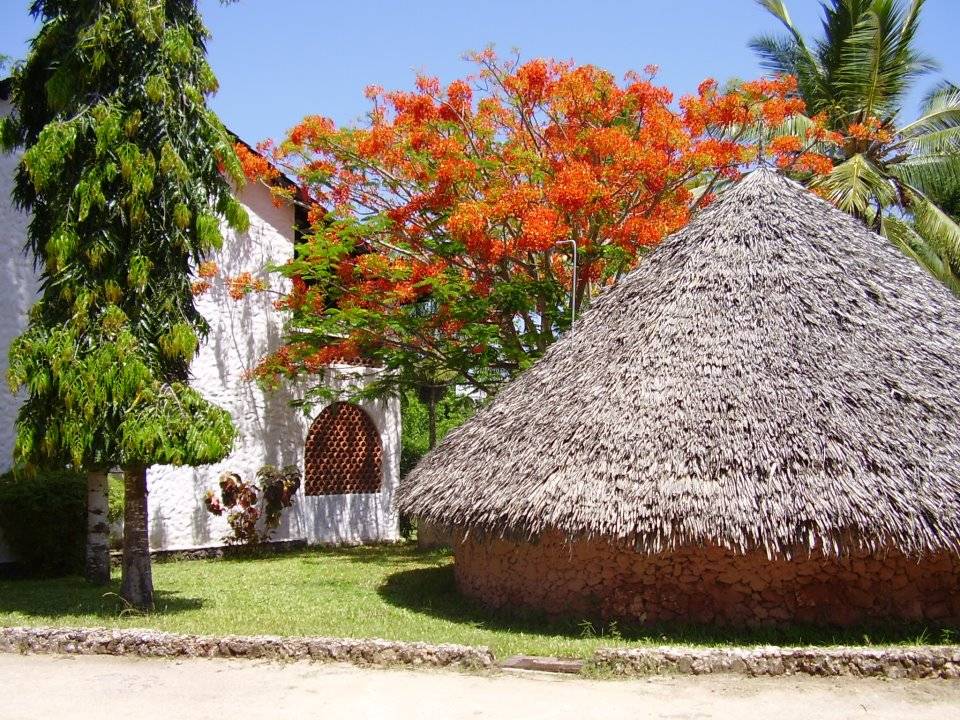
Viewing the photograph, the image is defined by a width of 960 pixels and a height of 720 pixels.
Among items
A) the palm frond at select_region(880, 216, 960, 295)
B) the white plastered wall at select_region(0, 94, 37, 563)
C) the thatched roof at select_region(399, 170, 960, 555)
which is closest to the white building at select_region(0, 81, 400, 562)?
the white plastered wall at select_region(0, 94, 37, 563)

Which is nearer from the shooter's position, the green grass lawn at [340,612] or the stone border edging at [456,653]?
the stone border edging at [456,653]

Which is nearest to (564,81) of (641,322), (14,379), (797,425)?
(641,322)

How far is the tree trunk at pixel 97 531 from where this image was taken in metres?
11.4

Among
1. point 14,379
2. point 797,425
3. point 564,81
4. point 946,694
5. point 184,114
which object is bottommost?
point 946,694

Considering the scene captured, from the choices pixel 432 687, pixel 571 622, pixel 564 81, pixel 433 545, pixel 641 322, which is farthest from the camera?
pixel 433 545

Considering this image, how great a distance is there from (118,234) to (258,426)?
633 centimetres

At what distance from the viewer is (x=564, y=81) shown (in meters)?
13.8

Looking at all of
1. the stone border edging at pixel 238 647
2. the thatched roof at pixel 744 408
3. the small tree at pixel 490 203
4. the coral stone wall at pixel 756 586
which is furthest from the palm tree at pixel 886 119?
the stone border edging at pixel 238 647

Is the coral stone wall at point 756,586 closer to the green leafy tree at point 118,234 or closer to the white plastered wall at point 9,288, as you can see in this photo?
the green leafy tree at point 118,234

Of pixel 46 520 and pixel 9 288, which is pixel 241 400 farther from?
pixel 9 288

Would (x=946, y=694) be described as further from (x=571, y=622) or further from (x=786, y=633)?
(x=571, y=622)

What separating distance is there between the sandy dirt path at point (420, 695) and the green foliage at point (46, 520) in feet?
16.4

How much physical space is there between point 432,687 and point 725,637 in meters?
2.76

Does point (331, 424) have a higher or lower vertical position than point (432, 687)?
higher
